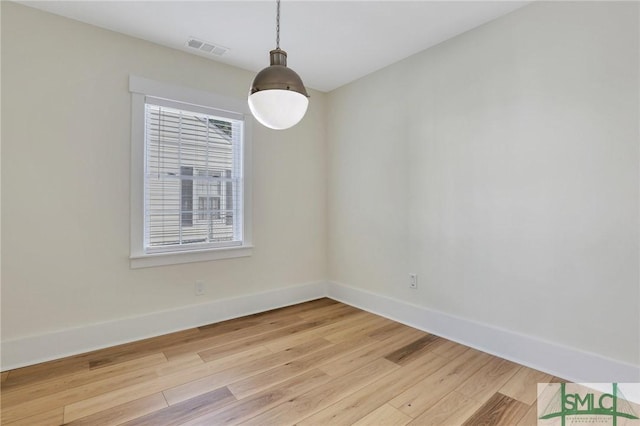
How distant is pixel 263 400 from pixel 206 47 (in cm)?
290

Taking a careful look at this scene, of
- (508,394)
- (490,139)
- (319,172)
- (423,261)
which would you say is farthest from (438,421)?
(319,172)

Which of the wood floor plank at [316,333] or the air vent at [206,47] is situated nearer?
the wood floor plank at [316,333]

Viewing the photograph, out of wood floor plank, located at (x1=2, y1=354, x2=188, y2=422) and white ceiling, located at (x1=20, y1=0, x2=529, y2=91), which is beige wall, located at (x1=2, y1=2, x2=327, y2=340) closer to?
white ceiling, located at (x1=20, y1=0, x2=529, y2=91)

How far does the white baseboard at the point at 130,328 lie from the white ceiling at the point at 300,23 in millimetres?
2421

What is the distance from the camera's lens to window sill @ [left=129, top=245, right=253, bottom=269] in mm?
2756

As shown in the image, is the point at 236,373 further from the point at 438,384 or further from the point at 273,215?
the point at 273,215

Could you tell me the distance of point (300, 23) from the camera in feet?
8.27

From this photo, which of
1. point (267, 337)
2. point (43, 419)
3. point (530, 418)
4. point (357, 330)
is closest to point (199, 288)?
point (267, 337)

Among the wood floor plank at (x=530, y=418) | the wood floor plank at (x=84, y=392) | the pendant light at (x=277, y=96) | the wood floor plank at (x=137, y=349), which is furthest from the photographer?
the wood floor plank at (x=137, y=349)

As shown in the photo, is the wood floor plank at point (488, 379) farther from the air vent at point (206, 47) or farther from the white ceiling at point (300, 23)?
the air vent at point (206, 47)

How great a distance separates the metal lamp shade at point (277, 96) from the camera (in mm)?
1510

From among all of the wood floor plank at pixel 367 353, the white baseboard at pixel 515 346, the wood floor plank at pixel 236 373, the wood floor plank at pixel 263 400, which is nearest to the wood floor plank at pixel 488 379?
the white baseboard at pixel 515 346

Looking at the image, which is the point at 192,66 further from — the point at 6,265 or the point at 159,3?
the point at 6,265

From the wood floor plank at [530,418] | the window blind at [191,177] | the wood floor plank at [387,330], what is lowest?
the wood floor plank at [530,418]
